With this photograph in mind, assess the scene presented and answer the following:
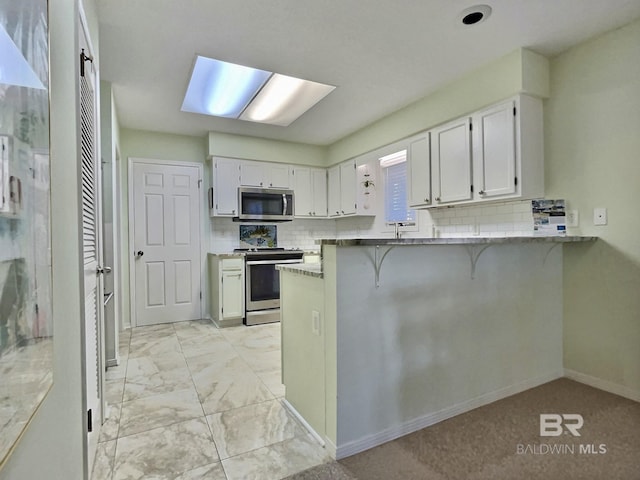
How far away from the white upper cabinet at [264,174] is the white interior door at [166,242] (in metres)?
0.64

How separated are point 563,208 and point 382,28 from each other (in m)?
1.89

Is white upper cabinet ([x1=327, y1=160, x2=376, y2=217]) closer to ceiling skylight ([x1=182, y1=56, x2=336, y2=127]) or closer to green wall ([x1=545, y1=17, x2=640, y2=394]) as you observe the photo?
ceiling skylight ([x1=182, y1=56, x2=336, y2=127])

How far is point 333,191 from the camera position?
5.11 meters

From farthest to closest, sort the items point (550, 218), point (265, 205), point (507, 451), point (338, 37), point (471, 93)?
point (265, 205)
point (471, 93)
point (550, 218)
point (338, 37)
point (507, 451)

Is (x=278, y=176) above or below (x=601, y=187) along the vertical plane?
above

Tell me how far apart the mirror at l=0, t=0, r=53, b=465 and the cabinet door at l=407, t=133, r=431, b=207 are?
3.15m

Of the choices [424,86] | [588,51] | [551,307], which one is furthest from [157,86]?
[551,307]

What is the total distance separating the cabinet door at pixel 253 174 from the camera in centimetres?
463

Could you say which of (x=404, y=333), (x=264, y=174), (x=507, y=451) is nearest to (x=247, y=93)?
(x=264, y=174)

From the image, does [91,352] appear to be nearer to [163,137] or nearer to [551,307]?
[551,307]

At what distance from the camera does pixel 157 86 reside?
123 inches

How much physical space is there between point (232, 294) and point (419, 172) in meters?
2.59

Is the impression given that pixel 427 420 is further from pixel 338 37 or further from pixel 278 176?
pixel 278 176

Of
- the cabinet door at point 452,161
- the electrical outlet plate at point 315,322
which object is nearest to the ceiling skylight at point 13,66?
the electrical outlet plate at point 315,322
